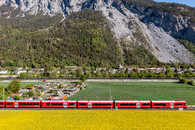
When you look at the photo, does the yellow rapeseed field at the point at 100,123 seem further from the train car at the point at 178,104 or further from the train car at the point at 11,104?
the train car at the point at 11,104

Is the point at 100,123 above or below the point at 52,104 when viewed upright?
above

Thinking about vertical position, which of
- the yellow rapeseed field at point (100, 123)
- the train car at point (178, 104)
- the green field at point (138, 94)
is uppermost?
the yellow rapeseed field at point (100, 123)

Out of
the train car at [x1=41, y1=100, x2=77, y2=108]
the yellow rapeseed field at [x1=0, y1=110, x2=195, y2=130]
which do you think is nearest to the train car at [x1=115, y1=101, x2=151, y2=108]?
the train car at [x1=41, y1=100, x2=77, y2=108]

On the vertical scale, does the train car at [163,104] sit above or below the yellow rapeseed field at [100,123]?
below

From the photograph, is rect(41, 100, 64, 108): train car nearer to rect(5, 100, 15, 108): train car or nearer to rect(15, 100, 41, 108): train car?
rect(15, 100, 41, 108): train car

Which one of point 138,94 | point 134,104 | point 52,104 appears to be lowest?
point 138,94

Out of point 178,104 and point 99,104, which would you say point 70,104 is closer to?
point 99,104

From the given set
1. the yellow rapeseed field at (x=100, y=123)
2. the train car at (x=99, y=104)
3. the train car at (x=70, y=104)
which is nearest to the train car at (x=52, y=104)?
the train car at (x=70, y=104)

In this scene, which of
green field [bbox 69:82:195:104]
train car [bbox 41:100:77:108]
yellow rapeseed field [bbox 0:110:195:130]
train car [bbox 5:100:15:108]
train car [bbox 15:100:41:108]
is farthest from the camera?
green field [bbox 69:82:195:104]

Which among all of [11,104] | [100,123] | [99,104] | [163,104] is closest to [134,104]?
[163,104]

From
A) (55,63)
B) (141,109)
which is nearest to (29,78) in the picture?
(55,63)

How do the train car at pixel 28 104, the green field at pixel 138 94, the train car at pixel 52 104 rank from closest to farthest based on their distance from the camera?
the train car at pixel 52 104 → the train car at pixel 28 104 → the green field at pixel 138 94

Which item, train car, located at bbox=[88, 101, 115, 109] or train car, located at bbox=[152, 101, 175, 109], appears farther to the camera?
train car, located at bbox=[88, 101, 115, 109]
